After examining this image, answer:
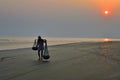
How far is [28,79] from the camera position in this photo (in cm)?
1338

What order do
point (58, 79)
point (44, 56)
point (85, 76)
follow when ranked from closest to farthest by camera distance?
point (58, 79)
point (85, 76)
point (44, 56)

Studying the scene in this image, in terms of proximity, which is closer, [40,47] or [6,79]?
[6,79]

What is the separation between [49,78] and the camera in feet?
45.0

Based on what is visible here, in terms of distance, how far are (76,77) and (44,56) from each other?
906 cm

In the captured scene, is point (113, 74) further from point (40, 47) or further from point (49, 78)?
point (40, 47)

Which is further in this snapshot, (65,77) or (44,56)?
(44,56)

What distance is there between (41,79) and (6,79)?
6.05 feet

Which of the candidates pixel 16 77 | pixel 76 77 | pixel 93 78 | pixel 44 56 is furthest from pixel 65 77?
pixel 44 56

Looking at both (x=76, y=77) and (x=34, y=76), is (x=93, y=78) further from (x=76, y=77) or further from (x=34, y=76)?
(x=34, y=76)

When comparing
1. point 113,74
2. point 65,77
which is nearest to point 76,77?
point 65,77

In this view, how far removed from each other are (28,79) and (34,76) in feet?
3.23

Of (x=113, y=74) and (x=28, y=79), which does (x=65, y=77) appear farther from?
(x=113, y=74)

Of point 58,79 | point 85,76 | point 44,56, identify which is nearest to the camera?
point 58,79

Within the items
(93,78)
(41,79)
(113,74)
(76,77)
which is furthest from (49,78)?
(113,74)
